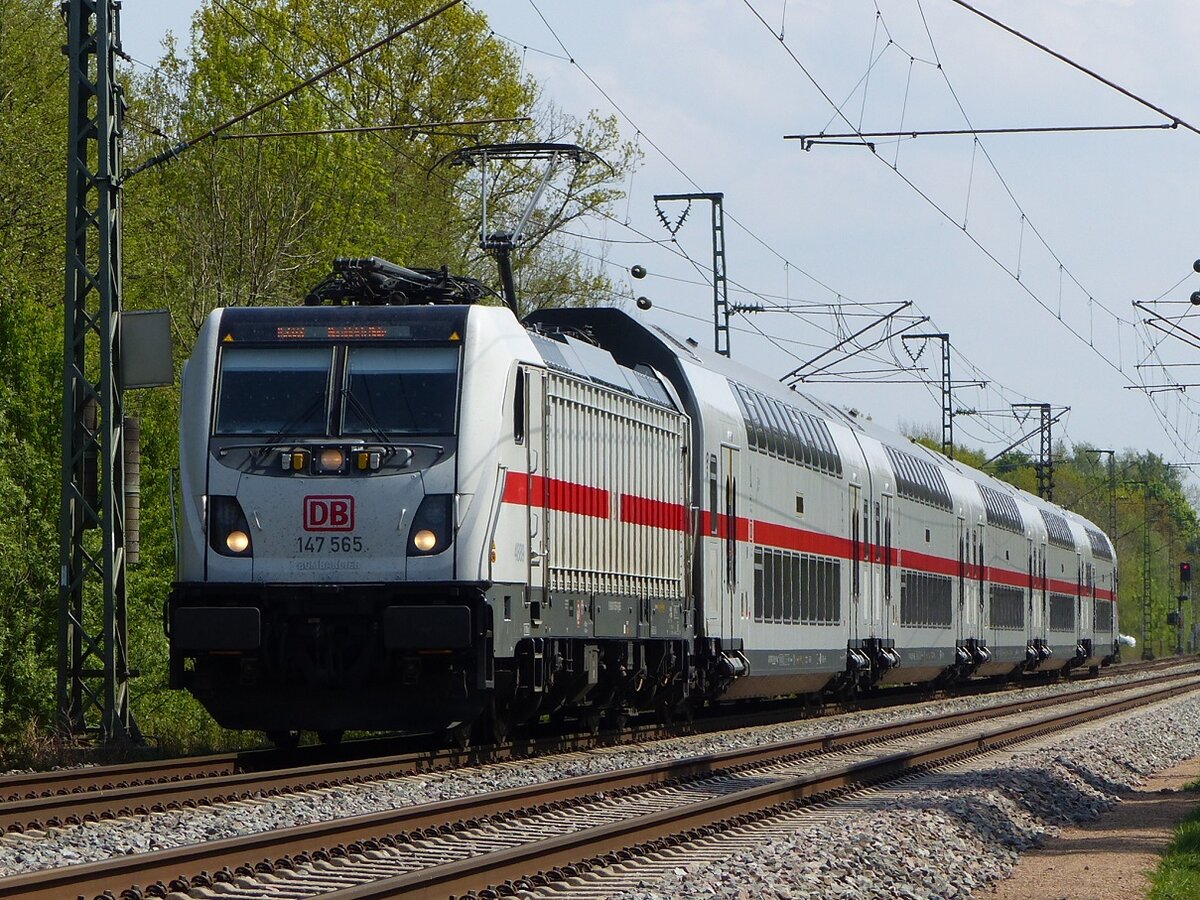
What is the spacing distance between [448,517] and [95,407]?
5.28 m

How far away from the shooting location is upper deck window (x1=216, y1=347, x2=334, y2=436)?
15398 mm

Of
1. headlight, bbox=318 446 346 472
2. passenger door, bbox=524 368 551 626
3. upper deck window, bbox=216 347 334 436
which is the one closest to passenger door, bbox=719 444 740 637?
passenger door, bbox=524 368 551 626

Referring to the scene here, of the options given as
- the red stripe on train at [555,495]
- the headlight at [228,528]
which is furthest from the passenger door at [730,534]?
the headlight at [228,528]

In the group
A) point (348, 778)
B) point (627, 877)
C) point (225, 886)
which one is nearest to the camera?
point (225, 886)

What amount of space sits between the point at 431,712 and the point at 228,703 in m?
1.67

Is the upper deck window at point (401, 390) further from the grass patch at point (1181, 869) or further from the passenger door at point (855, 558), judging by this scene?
the passenger door at point (855, 558)

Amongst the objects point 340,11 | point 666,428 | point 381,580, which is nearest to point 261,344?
point 381,580

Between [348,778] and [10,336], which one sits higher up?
[10,336]

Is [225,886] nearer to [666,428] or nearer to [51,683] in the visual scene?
[666,428]

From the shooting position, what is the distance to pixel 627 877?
10203mm

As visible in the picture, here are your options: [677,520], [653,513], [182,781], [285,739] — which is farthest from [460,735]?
[677,520]

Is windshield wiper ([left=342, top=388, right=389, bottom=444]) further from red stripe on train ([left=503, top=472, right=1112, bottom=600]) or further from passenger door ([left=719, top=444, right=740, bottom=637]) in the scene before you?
passenger door ([left=719, top=444, right=740, bottom=637])

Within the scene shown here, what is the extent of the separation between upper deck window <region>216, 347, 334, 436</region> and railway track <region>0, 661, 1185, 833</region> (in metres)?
2.73

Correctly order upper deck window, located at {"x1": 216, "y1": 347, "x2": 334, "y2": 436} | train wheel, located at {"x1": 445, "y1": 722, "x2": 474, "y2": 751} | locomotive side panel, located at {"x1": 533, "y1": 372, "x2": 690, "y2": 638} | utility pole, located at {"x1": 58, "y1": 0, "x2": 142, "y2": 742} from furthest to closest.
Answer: utility pole, located at {"x1": 58, "y1": 0, "x2": 142, "y2": 742}
locomotive side panel, located at {"x1": 533, "y1": 372, "x2": 690, "y2": 638}
train wheel, located at {"x1": 445, "y1": 722, "x2": 474, "y2": 751}
upper deck window, located at {"x1": 216, "y1": 347, "x2": 334, "y2": 436}
